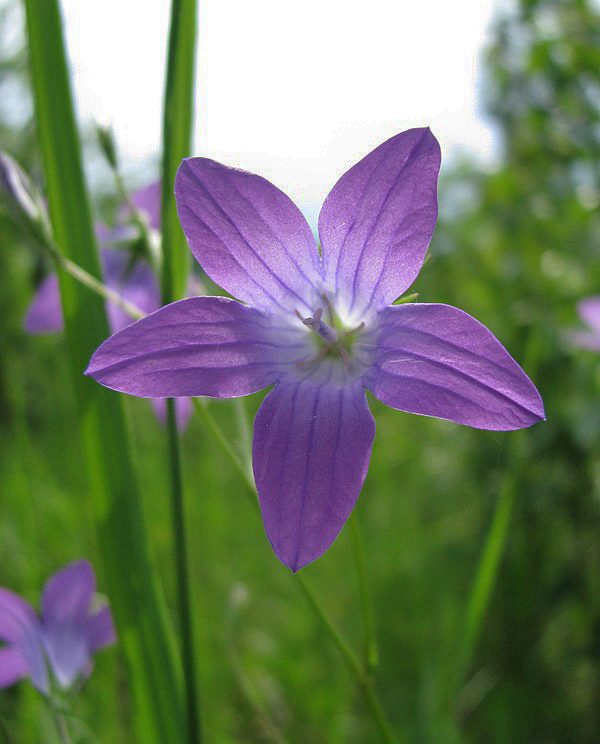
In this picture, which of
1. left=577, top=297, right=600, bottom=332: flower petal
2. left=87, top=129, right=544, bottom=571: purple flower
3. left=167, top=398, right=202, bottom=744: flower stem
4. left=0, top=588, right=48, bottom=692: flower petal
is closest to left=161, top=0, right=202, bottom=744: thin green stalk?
left=167, top=398, right=202, bottom=744: flower stem

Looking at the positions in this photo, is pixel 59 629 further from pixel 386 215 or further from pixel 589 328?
pixel 589 328

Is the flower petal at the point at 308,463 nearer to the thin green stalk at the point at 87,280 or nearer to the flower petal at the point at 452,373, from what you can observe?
the flower petal at the point at 452,373

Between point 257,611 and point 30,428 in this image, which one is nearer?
point 257,611

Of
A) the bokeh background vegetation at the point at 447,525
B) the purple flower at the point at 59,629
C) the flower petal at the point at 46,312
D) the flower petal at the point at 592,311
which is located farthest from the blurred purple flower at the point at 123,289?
the flower petal at the point at 592,311

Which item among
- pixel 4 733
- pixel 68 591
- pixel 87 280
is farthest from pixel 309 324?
pixel 68 591

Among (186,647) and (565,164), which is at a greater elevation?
Result: (565,164)

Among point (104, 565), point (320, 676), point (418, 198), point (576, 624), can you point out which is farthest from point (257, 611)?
point (418, 198)

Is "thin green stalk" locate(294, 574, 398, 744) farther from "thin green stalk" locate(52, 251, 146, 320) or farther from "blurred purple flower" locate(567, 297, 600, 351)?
"blurred purple flower" locate(567, 297, 600, 351)

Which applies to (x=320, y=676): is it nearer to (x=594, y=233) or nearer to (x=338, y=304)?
(x=338, y=304)
